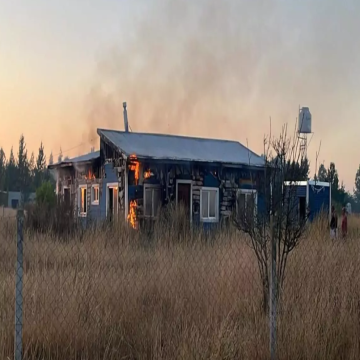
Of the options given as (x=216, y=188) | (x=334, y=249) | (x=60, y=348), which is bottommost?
(x=60, y=348)

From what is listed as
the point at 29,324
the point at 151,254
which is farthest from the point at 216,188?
the point at 29,324

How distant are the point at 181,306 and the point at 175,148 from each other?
13.4 metres

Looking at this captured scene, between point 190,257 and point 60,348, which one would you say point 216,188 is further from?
point 60,348

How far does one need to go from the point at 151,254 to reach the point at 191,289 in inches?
75.3

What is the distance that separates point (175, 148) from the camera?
1845 cm

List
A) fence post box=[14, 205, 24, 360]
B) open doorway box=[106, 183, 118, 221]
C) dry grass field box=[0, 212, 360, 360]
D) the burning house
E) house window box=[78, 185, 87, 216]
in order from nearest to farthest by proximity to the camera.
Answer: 1. fence post box=[14, 205, 24, 360]
2. dry grass field box=[0, 212, 360, 360]
3. the burning house
4. open doorway box=[106, 183, 118, 221]
5. house window box=[78, 185, 87, 216]

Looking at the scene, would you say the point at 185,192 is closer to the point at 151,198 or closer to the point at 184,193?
the point at 184,193

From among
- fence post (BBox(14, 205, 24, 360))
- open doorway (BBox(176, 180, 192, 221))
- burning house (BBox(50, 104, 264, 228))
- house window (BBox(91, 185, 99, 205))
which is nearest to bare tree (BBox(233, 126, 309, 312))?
fence post (BBox(14, 205, 24, 360))

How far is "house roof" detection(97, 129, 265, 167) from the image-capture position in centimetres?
1692

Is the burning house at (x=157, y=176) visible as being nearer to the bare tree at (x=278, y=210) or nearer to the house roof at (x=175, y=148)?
the house roof at (x=175, y=148)

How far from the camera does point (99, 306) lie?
500 centimetres

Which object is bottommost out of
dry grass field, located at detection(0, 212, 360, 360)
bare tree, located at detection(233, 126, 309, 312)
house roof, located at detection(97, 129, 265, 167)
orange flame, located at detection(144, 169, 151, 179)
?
dry grass field, located at detection(0, 212, 360, 360)

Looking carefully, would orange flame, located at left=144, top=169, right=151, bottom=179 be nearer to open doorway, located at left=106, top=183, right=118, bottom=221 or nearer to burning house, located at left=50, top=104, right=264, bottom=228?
burning house, located at left=50, top=104, right=264, bottom=228

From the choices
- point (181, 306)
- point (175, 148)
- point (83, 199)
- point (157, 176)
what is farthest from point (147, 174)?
point (181, 306)
